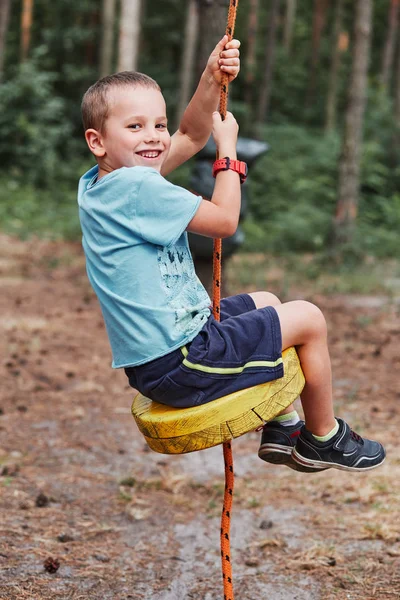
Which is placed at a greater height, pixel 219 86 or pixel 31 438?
pixel 219 86

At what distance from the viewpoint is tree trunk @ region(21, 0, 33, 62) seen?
29.3 meters

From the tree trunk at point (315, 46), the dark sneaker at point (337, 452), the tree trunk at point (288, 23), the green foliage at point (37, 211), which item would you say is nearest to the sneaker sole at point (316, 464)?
the dark sneaker at point (337, 452)

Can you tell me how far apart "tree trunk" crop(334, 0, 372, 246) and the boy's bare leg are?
10268 millimetres

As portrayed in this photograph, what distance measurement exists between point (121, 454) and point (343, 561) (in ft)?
6.70

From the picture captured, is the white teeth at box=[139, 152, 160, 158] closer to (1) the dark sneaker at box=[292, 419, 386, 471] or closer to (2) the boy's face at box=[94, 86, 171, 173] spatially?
(2) the boy's face at box=[94, 86, 171, 173]

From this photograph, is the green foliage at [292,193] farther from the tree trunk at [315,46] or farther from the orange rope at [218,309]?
the orange rope at [218,309]

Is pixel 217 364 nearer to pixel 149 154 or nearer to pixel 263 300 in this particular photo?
pixel 263 300

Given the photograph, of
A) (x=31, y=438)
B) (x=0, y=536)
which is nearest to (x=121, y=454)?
(x=31, y=438)

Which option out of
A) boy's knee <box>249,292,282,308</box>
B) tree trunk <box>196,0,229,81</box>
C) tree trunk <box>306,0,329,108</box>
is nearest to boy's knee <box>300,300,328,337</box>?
boy's knee <box>249,292,282,308</box>

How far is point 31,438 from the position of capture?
5887mm

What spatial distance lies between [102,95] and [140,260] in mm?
606

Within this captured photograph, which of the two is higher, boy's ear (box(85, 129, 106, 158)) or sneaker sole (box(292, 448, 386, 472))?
boy's ear (box(85, 129, 106, 158))

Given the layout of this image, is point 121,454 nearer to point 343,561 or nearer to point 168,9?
point 343,561

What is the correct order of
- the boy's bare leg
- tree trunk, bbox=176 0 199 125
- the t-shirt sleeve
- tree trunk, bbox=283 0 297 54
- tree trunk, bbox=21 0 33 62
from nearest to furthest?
the t-shirt sleeve < the boy's bare leg < tree trunk, bbox=176 0 199 125 < tree trunk, bbox=21 0 33 62 < tree trunk, bbox=283 0 297 54
